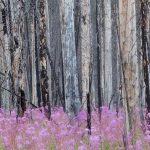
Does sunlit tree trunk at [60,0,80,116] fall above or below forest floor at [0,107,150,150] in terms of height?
above

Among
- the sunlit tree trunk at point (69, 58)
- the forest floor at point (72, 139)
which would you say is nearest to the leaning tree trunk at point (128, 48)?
the forest floor at point (72, 139)

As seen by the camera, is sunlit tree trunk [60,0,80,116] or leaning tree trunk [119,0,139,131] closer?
leaning tree trunk [119,0,139,131]

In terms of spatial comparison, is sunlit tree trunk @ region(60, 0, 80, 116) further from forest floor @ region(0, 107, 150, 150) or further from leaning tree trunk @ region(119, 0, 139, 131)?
leaning tree trunk @ region(119, 0, 139, 131)

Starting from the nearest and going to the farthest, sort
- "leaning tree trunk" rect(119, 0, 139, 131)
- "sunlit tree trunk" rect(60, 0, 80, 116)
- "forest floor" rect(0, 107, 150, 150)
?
"forest floor" rect(0, 107, 150, 150), "leaning tree trunk" rect(119, 0, 139, 131), "sunlit tree trunk" rect(60, 0, 80, 116)

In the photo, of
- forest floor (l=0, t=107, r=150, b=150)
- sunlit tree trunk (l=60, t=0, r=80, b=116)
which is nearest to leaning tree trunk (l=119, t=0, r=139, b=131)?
forest floor (l=0, t=107, r=150, b=150)

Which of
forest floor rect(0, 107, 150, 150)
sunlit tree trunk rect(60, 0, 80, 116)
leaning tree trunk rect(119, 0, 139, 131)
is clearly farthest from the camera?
sunlit tree trunk rect(60, 0, 80, 116)

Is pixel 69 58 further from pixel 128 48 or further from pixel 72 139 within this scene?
pixel 72 139

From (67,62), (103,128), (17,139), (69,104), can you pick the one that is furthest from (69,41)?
(17,139)

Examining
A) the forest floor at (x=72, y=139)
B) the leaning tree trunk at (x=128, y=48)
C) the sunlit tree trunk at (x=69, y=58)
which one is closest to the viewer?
the forest floor at (x=72, y=139)

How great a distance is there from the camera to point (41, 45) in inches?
491

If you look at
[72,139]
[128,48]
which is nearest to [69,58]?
[128,48]

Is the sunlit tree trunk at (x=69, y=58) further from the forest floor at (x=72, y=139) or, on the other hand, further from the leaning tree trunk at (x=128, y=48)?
the leaning tree trunk at (x=128, y=48)

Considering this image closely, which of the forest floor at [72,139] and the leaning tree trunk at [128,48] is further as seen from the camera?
the leaning tree trunk at [128,48]

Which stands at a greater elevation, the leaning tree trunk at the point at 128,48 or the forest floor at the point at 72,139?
the leaning tree trunk at the point at 128,48
